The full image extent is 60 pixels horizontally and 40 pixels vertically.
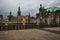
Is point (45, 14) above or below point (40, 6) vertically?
below

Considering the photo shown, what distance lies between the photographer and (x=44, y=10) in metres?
74.5

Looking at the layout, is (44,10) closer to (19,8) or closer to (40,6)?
(40,6)

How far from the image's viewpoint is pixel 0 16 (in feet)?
263

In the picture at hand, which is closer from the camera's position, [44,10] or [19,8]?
[44,10]

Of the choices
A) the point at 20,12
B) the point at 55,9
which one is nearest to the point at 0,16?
the point at 55,9

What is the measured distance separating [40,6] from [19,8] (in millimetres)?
44953

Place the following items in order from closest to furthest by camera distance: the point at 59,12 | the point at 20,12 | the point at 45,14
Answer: the point at 59,12 → the point at 45,14 → the point at 20,12

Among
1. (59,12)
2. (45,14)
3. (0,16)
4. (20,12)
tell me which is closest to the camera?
(59,12)

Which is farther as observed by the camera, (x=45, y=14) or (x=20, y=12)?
(x=20, y=12)

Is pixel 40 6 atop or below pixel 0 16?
atop

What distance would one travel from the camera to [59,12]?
63.8 metres

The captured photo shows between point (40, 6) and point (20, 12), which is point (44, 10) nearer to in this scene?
point (40, 6)

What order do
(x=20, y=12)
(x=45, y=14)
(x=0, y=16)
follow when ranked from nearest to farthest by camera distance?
(x=45, y=14)
(x=0, y=16)
(x=20, y=12)

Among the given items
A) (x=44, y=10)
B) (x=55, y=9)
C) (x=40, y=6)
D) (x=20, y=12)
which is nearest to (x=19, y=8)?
(x=20, y=12)
